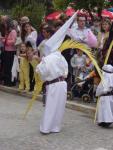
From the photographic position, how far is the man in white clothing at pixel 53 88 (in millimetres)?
9742

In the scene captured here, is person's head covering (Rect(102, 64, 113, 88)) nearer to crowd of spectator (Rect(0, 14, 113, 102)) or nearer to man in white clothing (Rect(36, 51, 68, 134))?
crowd of spectator (Rect(0, 14, 113, 102))

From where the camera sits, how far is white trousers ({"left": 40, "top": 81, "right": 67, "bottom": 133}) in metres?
9.88

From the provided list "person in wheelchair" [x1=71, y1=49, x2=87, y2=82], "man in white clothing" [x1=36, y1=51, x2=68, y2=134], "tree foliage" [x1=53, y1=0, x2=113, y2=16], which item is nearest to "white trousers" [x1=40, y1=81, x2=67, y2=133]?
"man in white clothing" [x1=36, y1=51, x2=68, y2=134]

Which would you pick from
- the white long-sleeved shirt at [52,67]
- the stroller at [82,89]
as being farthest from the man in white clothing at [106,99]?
the stroller at [82,89]

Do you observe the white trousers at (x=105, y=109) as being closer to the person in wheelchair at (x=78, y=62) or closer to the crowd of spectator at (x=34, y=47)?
the crowd of spectator at (x=34, y=47)

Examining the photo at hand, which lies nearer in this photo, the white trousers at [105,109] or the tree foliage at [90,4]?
the white trousers at [105,109]

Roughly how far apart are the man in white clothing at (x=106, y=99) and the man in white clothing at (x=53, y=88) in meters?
→ 0.84

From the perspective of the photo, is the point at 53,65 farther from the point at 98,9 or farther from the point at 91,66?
the point at 98,9

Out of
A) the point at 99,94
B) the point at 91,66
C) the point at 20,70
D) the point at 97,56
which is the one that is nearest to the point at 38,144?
the point at 99,94

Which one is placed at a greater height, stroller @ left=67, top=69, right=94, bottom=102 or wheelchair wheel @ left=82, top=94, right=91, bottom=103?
stroller @ left=67, top=69, right=94, bottom=102

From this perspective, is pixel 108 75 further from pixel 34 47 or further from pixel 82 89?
pixel 34 47

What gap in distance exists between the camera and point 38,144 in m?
9.00

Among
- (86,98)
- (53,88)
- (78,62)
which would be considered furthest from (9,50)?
(53,88)

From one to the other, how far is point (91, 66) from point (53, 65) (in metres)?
3.49
